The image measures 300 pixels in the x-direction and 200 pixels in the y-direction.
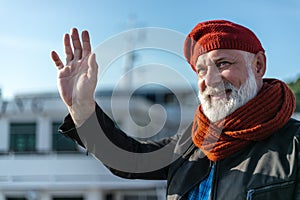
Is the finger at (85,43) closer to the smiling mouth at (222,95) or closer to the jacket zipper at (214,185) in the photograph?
the smiling mouth at (222,95)

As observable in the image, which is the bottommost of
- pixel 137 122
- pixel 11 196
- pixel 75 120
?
pixel 11 196

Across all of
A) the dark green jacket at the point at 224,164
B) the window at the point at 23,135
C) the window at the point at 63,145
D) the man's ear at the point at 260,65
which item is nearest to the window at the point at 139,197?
the window at the point at 63,145

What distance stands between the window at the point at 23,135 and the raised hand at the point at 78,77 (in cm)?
1101

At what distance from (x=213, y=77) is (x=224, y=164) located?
0.36 meters

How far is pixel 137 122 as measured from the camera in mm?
12555

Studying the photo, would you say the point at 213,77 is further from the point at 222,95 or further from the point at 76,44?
the point at 76,44

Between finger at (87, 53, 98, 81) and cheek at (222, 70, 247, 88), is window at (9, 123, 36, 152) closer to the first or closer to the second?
Result: finger at (87, 53, 98, 81)

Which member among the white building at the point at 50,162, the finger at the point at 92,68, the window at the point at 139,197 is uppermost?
the finger at the point at 92,68

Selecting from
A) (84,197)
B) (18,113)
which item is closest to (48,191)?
(84,197)

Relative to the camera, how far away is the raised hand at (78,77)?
2.06 meters

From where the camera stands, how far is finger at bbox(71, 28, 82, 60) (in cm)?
213

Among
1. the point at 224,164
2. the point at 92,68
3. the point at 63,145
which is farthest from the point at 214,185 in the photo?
the point at 63,145

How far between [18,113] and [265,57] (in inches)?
455

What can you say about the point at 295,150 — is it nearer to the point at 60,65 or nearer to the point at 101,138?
the point at 101,138
